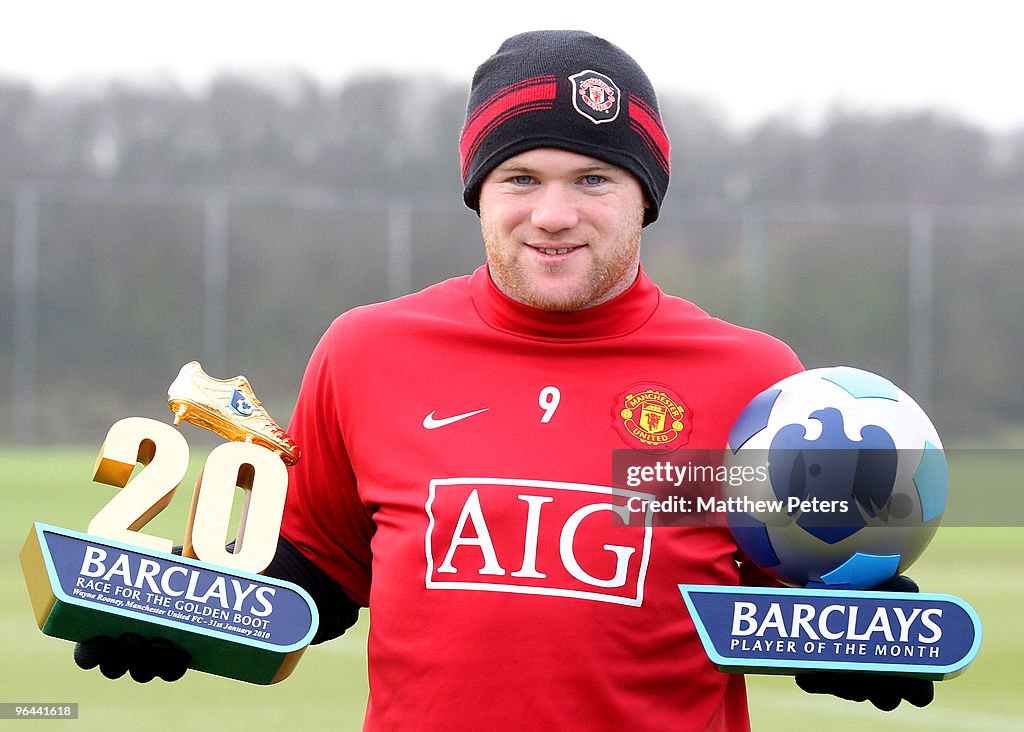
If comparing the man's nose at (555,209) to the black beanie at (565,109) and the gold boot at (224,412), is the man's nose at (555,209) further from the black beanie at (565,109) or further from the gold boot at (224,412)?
the gold boot at (224,412)

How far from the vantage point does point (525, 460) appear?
2602mm

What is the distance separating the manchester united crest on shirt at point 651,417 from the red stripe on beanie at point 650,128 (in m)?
0.45

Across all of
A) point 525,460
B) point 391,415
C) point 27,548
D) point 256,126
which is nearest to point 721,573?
point 525,460

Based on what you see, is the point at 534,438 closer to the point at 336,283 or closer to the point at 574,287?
the point at 574,287

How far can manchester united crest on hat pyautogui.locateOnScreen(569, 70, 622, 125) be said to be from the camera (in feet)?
8.70

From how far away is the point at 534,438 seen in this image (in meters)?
2.62

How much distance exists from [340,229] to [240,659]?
15304 millimetres

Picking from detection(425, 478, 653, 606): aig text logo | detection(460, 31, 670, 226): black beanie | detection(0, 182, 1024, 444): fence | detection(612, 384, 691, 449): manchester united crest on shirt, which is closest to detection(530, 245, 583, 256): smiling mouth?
detection(460, 31, 670, 226): black beanie

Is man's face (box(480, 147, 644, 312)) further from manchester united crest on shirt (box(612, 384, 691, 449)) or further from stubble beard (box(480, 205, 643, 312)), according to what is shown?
manchester united crest on shirt (box(612, 384, 691, 449))

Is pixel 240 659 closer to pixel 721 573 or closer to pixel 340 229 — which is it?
pixel 721 573

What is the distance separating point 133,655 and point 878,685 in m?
1.28

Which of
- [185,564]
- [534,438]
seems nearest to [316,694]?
[185,564]

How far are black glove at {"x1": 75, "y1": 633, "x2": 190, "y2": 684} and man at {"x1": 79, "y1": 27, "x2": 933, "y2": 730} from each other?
0.91 ft

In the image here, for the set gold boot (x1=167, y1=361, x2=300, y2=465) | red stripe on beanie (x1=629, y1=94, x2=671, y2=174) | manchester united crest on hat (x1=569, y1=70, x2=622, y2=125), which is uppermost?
manchester united crest on hat (x1=569, y1=70, x2=622, y2=125)
